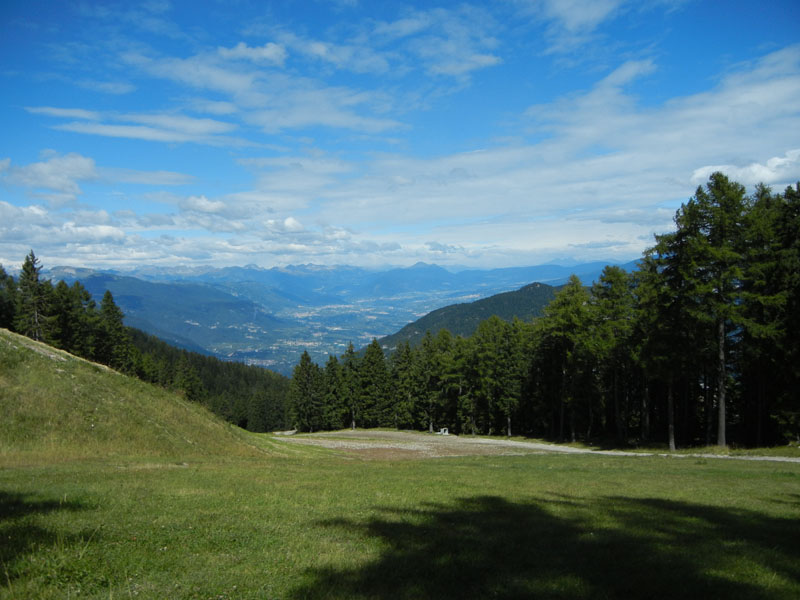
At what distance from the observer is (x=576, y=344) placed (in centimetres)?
3947

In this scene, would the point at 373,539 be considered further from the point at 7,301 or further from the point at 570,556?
the point at 7,301

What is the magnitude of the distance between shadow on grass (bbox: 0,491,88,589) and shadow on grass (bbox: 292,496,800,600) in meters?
3.69

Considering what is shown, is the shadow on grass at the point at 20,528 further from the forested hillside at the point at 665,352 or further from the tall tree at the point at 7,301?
the tall tree at the point at 7,301

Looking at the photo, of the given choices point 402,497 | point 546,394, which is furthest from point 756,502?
point 546,394

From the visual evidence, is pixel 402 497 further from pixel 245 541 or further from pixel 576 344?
pixel 576 344

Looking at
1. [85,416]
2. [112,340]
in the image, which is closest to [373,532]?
[85,416]

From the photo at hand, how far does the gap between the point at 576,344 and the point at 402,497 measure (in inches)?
1247

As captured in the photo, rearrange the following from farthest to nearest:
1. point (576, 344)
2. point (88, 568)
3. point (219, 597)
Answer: point (576, 344), point (88, 568), point (219, 597)

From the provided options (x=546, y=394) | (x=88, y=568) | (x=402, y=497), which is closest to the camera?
(x=88, y=568)

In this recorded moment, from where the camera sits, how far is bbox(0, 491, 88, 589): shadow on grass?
5921 millimetres

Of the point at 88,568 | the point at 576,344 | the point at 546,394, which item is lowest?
the point at 546,394

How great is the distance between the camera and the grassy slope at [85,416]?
17031 mm

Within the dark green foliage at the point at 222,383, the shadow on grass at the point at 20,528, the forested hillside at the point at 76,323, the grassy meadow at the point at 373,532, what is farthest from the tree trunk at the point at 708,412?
the dark green foliage at the point at 222,383

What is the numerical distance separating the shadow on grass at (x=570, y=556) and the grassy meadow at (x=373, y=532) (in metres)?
0.03
